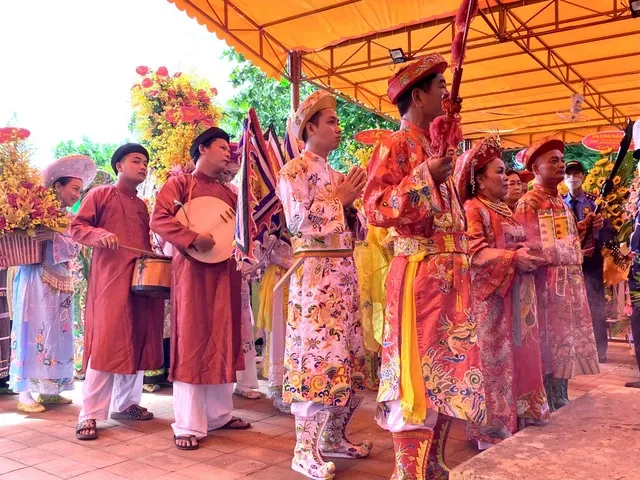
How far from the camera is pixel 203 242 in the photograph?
3.80 m

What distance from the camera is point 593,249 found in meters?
6.31

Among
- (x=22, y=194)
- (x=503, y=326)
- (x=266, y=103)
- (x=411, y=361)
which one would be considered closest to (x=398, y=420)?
(x=411, y=361)

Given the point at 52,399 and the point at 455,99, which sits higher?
the point at 455,99

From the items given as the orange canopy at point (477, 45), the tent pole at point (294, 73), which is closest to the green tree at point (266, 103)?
the orange canopy at point (477, 45)

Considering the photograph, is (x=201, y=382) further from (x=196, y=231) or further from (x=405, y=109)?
(x=405, y=109)

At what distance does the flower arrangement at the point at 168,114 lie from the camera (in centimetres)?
482

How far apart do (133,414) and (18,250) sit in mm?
1520

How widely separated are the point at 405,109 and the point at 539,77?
9316 mm

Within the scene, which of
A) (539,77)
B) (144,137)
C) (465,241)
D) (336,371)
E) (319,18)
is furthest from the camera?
(539,77)

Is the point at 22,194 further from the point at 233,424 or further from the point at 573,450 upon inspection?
the point at 573,450

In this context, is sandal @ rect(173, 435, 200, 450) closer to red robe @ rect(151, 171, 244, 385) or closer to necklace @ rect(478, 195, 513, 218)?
red robe @ rect(151, 171, 244, 385)

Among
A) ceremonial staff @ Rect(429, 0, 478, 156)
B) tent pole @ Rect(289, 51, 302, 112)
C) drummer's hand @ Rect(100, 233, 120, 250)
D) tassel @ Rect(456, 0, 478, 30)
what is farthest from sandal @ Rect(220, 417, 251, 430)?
tent pole @ Rect(289, 51, 302, 112)

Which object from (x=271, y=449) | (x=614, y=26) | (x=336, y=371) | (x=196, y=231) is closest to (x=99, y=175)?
(x=196, y=231)

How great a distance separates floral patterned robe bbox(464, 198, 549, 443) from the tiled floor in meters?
0.37
